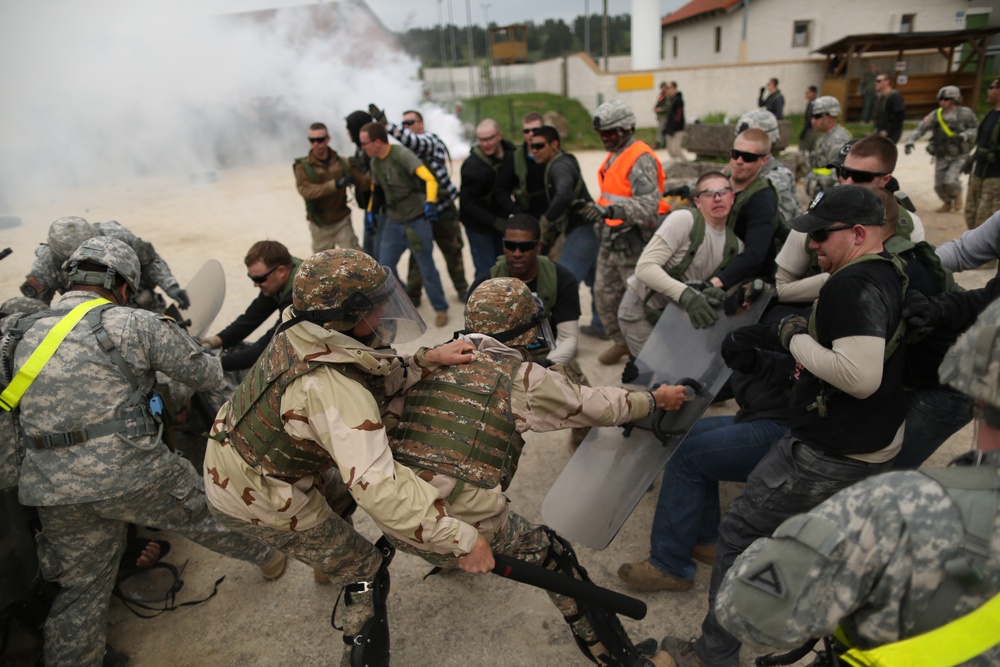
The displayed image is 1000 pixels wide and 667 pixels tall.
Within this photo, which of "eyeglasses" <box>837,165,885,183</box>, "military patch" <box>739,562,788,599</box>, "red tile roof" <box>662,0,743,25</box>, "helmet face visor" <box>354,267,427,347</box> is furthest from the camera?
"red tile roof" <box>662,0,743,25</box>

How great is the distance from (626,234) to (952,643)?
370 cm

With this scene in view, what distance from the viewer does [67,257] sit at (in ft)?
13.9

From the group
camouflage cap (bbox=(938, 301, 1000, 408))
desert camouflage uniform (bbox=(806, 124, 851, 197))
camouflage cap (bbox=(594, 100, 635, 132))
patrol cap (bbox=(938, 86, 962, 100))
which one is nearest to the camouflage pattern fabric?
desert camouflage uniform (bbox=(806, 124, 851, 197))

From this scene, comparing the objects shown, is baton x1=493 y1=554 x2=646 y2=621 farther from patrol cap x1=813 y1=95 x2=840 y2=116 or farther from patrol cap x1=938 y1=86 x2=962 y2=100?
patrol cap x1=938 y1=86 x2=962 y2=100

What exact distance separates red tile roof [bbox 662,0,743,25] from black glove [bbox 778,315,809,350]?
29231 millimetres

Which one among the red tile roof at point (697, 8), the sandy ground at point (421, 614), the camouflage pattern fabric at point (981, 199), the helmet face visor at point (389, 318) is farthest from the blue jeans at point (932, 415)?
the red tile roof at point (697, 8)

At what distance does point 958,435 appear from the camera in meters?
3.92

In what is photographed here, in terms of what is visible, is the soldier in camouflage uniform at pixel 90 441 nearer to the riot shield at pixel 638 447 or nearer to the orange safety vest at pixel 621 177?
the riot shield at pixel 638 447

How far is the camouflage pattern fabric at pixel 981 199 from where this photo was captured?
20.1 ft

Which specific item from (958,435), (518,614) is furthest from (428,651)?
(958,435)

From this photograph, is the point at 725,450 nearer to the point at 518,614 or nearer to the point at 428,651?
the point at 518,614

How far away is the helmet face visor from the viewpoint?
2.32 m

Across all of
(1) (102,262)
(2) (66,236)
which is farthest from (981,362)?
(2) (66,236)

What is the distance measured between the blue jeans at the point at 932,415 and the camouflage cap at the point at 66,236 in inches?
189
